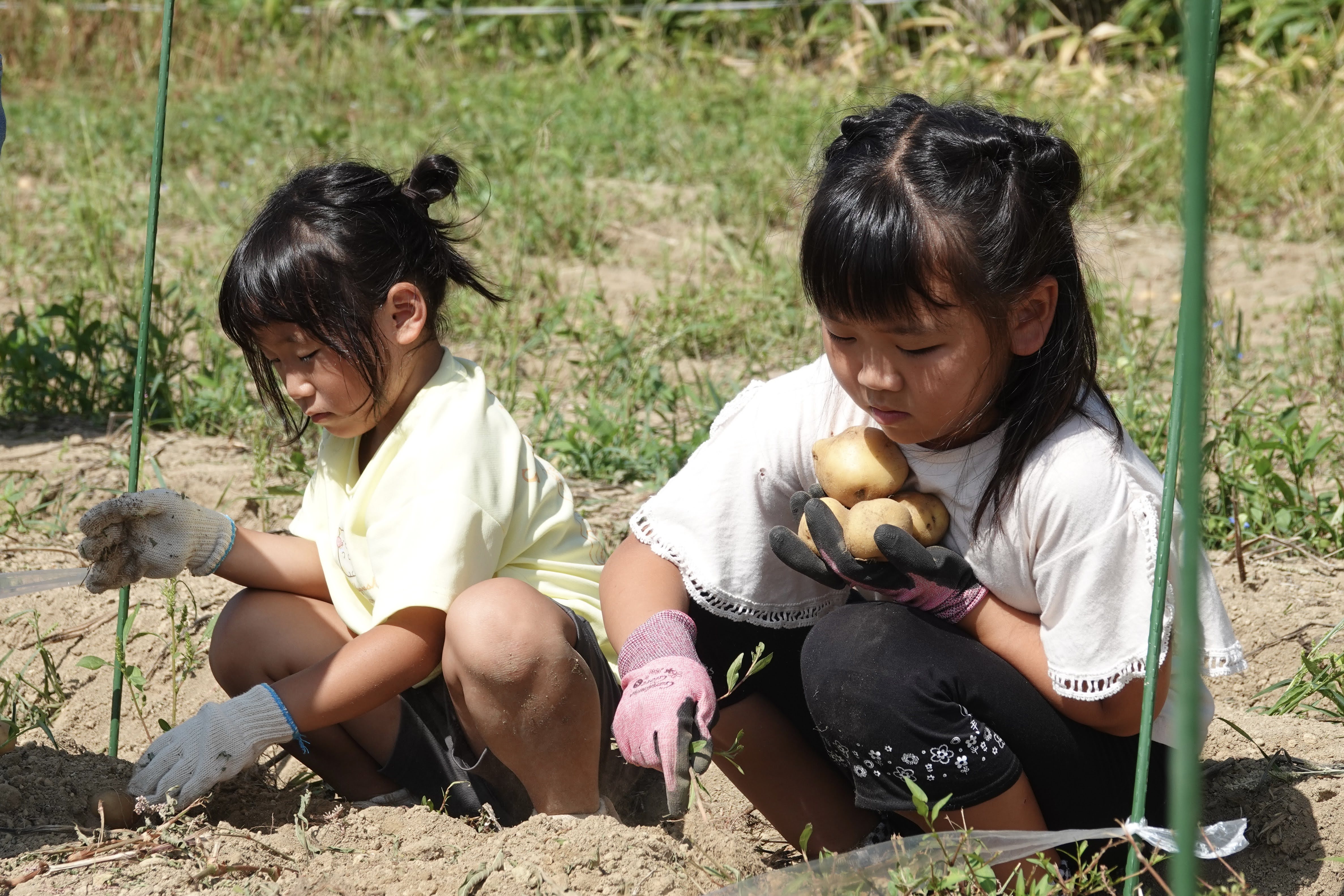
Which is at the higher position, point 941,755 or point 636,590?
point 636,590

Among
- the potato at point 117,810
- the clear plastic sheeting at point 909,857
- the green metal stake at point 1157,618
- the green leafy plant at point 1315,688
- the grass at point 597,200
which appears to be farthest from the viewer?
the grass at point 597,200

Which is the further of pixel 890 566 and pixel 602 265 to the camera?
pixel 602 265

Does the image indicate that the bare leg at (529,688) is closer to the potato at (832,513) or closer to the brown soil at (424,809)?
the brown soil at (424,809)

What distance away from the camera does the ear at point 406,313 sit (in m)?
1.88

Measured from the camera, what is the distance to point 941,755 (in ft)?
5.05

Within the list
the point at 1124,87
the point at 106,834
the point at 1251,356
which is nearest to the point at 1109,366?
the point at 1251,356

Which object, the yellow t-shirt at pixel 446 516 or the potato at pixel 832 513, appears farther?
the yellow t-shirt at pixel 446 516

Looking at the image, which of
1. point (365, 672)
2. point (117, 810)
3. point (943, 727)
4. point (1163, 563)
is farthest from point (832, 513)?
point (117, 810)

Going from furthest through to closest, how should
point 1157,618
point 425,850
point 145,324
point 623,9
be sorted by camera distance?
point 623,9 < point 145,324 < point 425,850 < point 1157,618

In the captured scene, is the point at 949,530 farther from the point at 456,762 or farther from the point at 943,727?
the point at 456,762

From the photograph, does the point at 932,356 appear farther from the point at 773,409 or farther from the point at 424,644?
the point at 424,644

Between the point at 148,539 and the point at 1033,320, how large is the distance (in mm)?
1253

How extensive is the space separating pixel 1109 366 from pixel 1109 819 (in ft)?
6.06

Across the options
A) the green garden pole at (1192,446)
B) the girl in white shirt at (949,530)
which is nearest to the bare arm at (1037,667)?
the girl in white shirt at (949,530)
